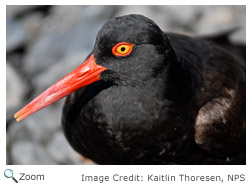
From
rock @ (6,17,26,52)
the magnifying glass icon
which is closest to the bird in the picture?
the magnifying glass icon

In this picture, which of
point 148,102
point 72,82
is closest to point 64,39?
point 72,82

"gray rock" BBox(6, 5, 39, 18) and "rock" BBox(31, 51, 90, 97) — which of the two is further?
"gray rock" BBox(6, 5, 39, 18)

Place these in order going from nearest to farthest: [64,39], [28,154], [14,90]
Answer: [28,154]
[14,90]
[64,39]

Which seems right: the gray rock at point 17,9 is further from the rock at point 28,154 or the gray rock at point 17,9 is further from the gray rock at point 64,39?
the rock at point 28,154

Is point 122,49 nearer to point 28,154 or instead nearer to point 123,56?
point 123,56

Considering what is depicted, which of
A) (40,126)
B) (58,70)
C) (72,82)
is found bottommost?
(40,126)

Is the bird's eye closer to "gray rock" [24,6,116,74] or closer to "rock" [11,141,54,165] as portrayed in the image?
"rock" [11,141,54,165]
